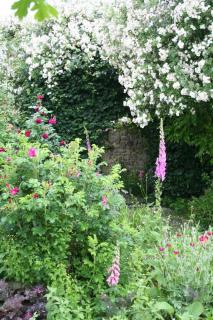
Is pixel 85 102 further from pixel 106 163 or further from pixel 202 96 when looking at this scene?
pixel 106 163

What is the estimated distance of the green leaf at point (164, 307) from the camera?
3.63 m

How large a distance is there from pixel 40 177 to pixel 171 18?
4.38 meters

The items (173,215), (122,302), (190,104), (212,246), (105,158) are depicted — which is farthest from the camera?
(105,158)

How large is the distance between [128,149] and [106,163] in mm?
5984

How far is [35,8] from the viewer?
2559mm

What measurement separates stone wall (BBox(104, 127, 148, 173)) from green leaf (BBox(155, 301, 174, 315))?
676 cm

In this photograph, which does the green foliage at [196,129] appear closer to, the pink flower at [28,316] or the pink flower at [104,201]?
the pink flower at [104,201]

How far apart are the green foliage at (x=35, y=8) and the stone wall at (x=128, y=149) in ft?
26.1

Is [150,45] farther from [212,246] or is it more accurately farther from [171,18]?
[212,246]

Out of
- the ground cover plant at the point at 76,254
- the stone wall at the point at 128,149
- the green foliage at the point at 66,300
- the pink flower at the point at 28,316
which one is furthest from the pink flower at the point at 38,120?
the stone wall at the point at 128,149

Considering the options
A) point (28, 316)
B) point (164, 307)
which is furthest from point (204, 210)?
point (28, 316)

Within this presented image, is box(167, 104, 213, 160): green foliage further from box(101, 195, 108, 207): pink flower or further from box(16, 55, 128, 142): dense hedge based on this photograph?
box(101, 195, 108, 207): pink flower

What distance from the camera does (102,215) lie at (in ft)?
14.4

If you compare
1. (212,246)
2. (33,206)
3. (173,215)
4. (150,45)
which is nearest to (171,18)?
(150,45)
